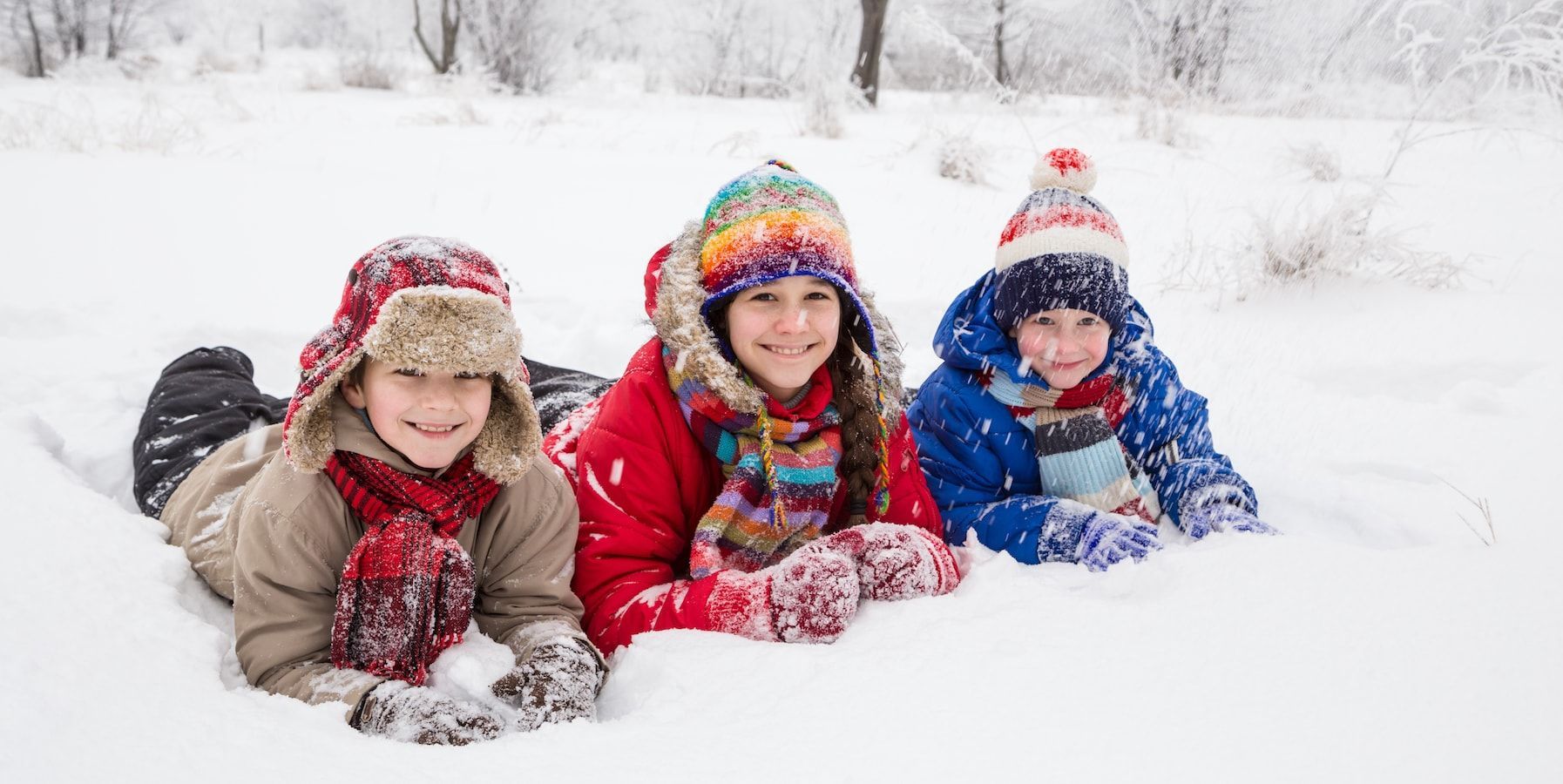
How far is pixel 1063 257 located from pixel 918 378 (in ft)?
5.06

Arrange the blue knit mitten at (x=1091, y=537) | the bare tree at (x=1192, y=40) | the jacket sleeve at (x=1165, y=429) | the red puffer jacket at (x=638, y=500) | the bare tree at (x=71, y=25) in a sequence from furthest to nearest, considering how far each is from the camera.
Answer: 1. the bare tree at (x=71, y=25)
2. the bare tree at (x=1192, y=40)
3. the jacket sleeve at (x=1165, y=429)
4. the blue knit mitten at (x=1091, y=537)
5. the red puffer jacket at (x=638, y=500)

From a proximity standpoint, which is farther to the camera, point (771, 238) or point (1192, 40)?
point (1192, 40)

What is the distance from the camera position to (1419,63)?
5.54 metres

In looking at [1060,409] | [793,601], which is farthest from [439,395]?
[1060,409]

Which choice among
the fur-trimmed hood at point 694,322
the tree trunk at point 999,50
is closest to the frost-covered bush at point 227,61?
the tree trunk at point 999,50

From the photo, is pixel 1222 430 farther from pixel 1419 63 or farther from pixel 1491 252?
pixel 1419 63

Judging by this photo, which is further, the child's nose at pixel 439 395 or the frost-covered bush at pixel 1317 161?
the frost-covered bush at pixel 1317 161

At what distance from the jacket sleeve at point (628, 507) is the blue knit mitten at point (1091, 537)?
1052 mm

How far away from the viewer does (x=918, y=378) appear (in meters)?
4.28

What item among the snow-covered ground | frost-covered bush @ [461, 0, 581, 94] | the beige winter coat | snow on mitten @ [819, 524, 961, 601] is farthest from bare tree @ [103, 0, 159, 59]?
snow on mitten @ [819, 524, 961, 601]

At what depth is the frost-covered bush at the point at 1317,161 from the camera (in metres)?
6.48

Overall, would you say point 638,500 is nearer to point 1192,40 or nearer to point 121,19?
point 1192,40

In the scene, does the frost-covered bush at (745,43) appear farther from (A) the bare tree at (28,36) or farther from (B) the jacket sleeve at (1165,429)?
(B) the jacket sleeve at (1165,429)

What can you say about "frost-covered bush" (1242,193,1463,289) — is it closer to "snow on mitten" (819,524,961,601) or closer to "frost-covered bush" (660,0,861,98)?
"snow on mitten" (819,524,961,601)
